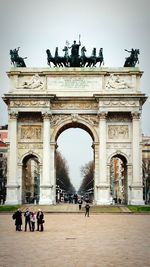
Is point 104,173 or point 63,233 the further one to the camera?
point 104,173

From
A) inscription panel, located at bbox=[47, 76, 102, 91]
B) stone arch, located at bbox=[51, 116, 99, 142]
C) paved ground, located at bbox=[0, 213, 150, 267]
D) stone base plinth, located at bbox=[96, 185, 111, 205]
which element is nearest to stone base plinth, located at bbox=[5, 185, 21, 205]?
stone arch, located at bbox=[51, 116, 99, 142]

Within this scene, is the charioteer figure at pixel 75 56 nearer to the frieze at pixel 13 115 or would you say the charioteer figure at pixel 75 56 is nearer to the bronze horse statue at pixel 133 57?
the bronze horse statue at pixel 133 57

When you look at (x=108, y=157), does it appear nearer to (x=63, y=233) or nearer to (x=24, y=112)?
(x=24, y=112)

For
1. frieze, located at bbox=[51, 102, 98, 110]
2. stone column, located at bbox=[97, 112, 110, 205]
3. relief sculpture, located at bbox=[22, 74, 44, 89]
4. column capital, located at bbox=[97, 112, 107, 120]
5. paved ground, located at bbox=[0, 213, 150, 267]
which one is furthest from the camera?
relief sculpture, located at bbox=[22, 74, 44, 89]

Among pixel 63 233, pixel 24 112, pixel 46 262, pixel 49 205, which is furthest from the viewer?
pixel 24 112

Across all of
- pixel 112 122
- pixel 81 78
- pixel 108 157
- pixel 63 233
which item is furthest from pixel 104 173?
pixel 63 233

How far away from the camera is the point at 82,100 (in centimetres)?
5069

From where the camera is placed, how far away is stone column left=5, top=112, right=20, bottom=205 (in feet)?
162

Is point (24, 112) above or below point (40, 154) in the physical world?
above

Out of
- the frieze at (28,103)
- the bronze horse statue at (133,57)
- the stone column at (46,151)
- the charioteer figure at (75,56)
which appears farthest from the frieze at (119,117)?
the frieze at (28,103)

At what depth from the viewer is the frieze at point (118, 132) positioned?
167 feet

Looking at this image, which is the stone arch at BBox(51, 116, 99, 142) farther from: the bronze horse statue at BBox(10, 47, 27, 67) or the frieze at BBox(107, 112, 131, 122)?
the bronze horse statue at BBox(10, 47, 27, 67)

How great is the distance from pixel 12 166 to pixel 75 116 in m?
7.92

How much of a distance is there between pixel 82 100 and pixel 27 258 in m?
36.4
